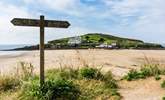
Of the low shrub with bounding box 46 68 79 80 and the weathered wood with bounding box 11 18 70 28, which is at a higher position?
the weathered wood with bounding box 11 18 70 28

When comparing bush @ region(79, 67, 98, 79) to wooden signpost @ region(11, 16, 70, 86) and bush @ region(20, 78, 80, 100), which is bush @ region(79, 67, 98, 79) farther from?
wooden signpost @ region(11, 16, 70, 86)

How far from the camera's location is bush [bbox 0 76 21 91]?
1382 cm

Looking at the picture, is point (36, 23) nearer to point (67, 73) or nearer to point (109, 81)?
point (67, 73)

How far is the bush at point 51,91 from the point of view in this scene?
39.0 feet

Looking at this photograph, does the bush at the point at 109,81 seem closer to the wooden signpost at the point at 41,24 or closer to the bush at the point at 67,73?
the bush at the point at 67,73

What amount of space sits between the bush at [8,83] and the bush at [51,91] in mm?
1395

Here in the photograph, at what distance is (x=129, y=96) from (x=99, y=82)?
150cm

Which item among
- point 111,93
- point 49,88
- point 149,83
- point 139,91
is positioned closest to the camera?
point 49,88

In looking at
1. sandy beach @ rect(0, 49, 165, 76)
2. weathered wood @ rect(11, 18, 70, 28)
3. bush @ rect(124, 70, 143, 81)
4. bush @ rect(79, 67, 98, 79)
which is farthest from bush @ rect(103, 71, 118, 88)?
weathered wood @ rect(11, 18, 70, 28)

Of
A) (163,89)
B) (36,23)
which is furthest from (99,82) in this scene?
(36,23)

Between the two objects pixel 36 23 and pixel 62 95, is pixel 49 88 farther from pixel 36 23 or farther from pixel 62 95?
pixel 36 23

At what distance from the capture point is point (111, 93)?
1284 centimetres

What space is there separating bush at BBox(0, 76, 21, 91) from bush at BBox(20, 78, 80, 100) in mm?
1395

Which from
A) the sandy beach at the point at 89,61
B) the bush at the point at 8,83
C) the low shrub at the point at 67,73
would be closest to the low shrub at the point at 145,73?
the sandy beach at the point at 89,61
